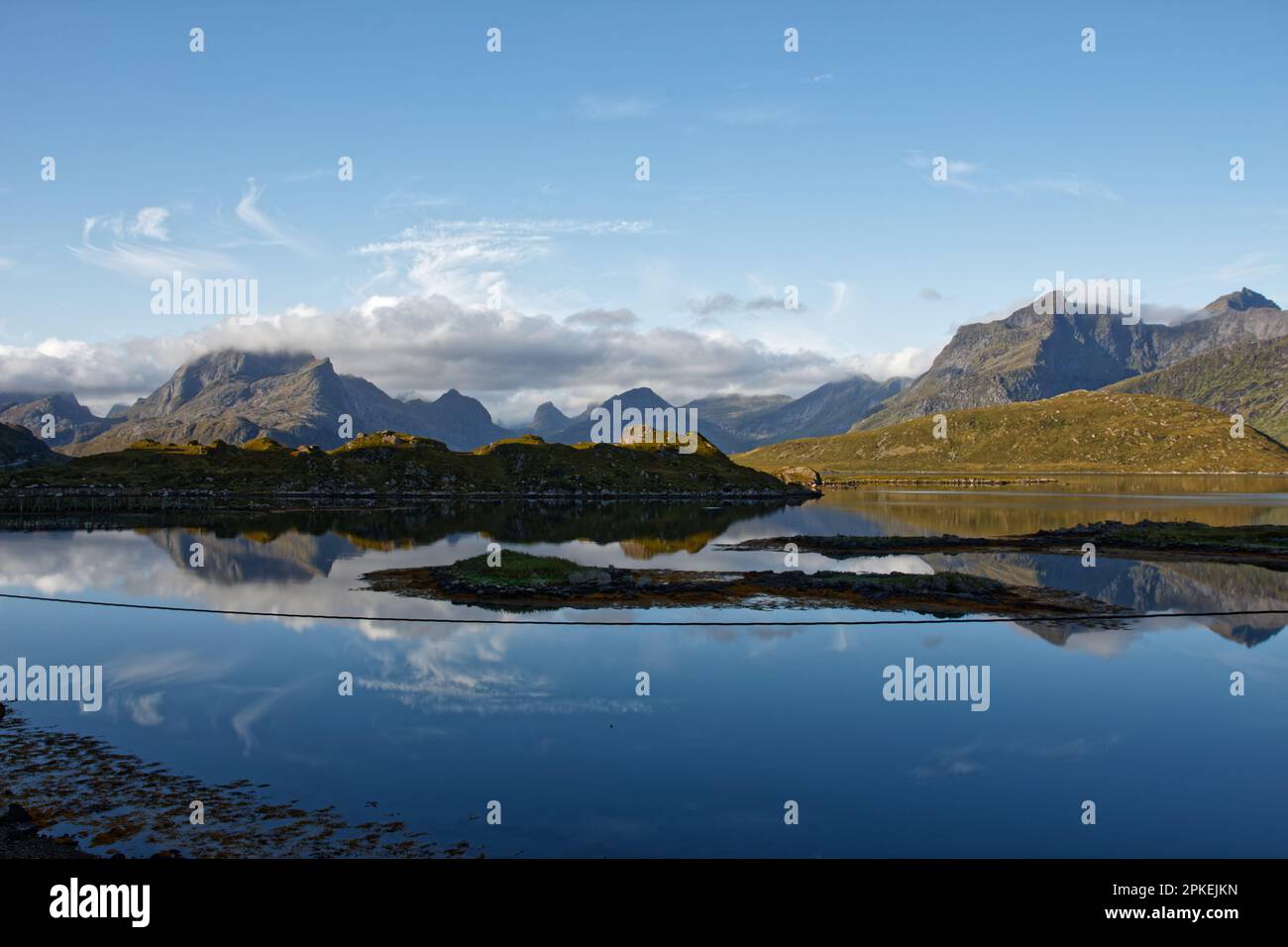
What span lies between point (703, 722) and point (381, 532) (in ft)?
337

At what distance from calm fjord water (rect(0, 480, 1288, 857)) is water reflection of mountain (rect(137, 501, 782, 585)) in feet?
55.7

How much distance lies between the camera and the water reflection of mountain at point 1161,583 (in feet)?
189

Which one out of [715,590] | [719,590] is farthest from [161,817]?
[719,590]

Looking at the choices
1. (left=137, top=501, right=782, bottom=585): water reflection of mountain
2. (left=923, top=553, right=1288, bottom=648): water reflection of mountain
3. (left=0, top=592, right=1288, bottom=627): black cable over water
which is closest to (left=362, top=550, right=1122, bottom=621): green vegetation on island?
(left=0, top=592, right=1288, bottom=627): black cable over water

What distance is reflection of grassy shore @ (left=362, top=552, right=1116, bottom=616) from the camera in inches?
2486

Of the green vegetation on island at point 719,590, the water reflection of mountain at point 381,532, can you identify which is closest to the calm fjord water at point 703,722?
the green vegetation on island at point 719,590

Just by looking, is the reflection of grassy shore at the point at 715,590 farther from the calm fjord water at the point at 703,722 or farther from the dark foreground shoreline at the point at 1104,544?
the dark foreground shoreline at the point at 1104,544

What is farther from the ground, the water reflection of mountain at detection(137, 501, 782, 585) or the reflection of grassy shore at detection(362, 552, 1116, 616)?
the water reflection of mountain at detection(137, 501, 782, 585)

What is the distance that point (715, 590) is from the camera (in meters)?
69.8

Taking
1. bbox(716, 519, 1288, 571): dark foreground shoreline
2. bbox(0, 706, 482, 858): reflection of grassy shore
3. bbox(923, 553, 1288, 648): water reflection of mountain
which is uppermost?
bbox(716, 519, 1288, 571): dark foreground shoreline
